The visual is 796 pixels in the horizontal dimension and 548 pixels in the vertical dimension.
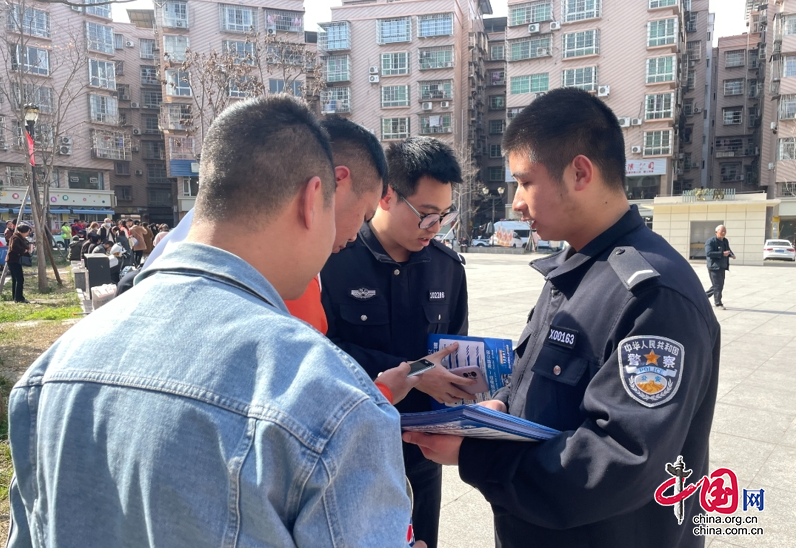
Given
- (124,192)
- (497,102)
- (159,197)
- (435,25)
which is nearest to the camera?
(435,25)

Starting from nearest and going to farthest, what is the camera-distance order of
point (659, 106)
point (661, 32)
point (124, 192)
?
point (661, 32), point (659, 106), point (124, 192)

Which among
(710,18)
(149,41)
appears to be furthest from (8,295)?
(710,18)

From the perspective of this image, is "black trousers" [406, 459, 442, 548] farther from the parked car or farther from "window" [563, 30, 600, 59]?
"window" [563, 30, 600, 59]

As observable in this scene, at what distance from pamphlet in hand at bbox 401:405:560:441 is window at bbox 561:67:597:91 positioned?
38040 millimetres

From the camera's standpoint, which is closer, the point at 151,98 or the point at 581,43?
the point at 581,43

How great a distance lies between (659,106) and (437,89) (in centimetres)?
1507

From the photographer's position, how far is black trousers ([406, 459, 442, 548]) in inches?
84.7

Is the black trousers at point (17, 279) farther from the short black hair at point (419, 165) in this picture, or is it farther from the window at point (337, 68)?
the window at point (337, 68)

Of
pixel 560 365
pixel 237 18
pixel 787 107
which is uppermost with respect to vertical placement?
pixel 237 18

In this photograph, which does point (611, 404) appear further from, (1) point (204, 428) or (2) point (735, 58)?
(2) point (735, 58)

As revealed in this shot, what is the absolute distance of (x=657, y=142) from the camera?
34.7 metres

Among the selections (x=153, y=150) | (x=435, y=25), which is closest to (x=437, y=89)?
(x=435, y=25)

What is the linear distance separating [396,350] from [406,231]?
505 mm

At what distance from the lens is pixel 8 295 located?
11797 millimetres
